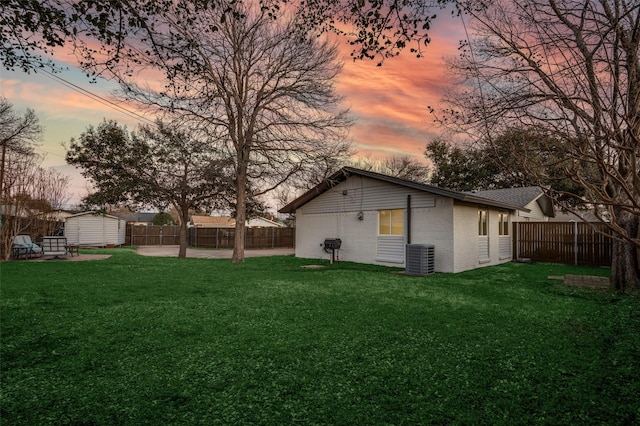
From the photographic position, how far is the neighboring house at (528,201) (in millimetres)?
20914

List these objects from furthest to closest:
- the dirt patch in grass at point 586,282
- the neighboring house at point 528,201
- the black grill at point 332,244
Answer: the neighboring house at point 528,201
the black grill at point 332,244
the dirt patch in grass at point 586,282

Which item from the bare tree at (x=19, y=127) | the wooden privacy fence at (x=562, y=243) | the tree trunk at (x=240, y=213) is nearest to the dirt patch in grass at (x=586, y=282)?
the wooden privacy fence at (x=562, y=243)

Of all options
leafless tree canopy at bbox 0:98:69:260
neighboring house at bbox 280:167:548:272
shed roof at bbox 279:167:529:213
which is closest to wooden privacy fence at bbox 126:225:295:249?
shed roof at bbox 279:167:529:213

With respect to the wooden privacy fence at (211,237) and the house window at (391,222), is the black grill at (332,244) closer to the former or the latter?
the house window at (391,222)

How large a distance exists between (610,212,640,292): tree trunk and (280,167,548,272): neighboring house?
4231mm

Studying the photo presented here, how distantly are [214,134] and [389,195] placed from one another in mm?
8259

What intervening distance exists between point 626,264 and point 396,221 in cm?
729

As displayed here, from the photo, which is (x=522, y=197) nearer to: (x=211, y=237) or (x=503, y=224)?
(x=503, y=224)

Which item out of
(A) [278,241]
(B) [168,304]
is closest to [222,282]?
(B) [168,304]

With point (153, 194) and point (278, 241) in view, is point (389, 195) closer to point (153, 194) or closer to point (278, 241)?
point (153, 194)

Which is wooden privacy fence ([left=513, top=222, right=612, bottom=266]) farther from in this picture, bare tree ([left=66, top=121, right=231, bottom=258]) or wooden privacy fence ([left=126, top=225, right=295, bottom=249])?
wooden privacy fence ([left=126, top=225, right=295, bottom=249])

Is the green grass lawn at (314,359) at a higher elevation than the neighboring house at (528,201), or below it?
below

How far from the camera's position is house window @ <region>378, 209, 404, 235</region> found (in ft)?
46.0

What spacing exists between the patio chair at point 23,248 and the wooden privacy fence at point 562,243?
77.6 feet
